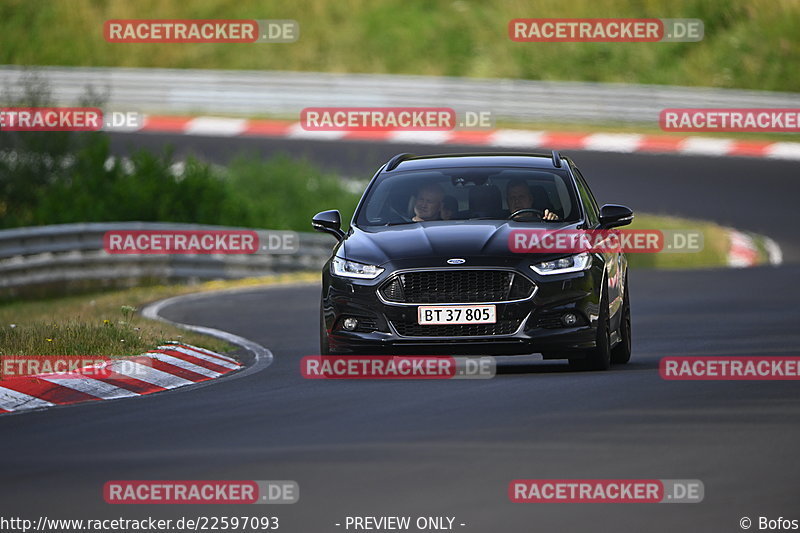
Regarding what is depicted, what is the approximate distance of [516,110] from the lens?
4006 cm

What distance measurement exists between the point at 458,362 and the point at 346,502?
17.2 feet

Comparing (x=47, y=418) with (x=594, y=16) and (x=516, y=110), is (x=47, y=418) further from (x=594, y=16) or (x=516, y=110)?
(x=594, y=16)

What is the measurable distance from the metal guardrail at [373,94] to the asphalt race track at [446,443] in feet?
76.7

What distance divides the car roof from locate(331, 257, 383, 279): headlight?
151 centimetres

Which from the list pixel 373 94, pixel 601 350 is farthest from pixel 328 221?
pixel 373 94

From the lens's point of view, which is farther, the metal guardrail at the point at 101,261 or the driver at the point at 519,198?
the metal guardrail at the point at 101,261

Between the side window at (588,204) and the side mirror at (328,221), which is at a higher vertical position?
the side window at (588,204)

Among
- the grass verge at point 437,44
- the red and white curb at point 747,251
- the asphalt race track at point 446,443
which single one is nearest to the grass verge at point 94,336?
the asphalt race track at point 446,443

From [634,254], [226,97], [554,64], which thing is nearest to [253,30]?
[226,97]

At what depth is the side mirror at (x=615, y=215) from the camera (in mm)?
13715

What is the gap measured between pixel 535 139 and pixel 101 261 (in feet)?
43.8

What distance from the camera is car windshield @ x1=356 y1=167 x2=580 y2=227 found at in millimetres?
13891

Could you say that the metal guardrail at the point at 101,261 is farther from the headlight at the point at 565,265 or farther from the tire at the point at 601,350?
the headlight at the point at 565,265

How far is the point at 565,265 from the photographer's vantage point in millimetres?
12930
